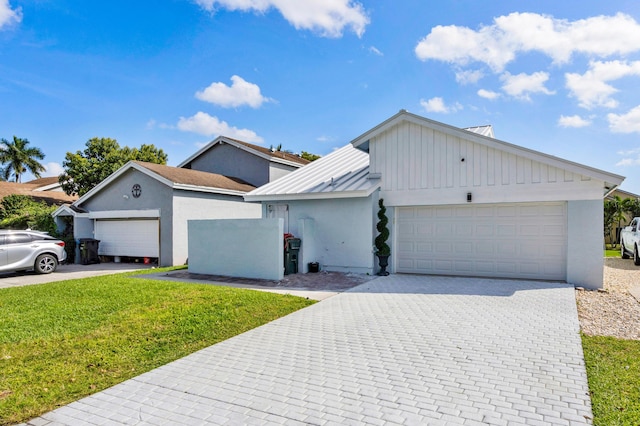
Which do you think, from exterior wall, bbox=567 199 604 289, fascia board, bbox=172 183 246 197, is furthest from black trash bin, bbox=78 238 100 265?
exterior wall, bbox=567 199 604 289

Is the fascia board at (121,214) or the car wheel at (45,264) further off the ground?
the fascia board at (121,214)

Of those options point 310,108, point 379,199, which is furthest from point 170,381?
point 310,108

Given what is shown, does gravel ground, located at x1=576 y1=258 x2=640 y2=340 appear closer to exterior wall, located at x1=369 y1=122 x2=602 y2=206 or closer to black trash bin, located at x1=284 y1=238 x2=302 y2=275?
exterior wall, located at x1=369 y1=122 x2=602 y2=206

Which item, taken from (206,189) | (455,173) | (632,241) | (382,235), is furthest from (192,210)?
(632,241)

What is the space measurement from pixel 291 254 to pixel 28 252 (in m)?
9.59

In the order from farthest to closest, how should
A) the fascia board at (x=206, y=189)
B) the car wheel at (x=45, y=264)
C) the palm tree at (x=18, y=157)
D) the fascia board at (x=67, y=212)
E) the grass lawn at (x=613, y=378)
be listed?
the palm tree at (x=18, y=157) → the fascia board at (x=67, y=212) → the fascia board at (x=206, y=189) → the car wheel at (x=45, y=264) → the grass lawn at (x=613, y=378)

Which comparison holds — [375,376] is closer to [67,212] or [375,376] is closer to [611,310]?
[611,310]

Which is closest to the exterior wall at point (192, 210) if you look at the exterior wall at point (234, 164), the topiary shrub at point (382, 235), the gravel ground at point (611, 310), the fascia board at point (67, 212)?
the exterior wall at point (234, 164)

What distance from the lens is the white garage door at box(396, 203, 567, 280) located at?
33.9 feet

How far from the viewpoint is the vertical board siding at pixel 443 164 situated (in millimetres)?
10305

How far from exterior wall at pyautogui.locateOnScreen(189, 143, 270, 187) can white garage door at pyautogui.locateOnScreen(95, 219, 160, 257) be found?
6.37 m

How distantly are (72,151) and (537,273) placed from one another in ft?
105

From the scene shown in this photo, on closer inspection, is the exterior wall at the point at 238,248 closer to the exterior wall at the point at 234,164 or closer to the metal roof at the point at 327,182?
the metal roof at the point at 327,182

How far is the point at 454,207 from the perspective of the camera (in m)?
11.5
